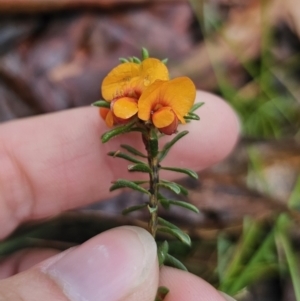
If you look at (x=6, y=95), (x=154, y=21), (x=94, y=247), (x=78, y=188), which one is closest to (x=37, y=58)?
(x=6, y=95)

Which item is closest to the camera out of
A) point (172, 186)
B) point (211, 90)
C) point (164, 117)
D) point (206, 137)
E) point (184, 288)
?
point (164, 117)

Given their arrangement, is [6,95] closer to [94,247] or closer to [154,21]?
[154,21]

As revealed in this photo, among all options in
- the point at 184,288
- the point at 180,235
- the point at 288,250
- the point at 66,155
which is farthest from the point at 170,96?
the point at 288,250

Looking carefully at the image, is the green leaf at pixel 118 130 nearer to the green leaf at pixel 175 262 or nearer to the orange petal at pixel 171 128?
the orange petal at pixel 171 128

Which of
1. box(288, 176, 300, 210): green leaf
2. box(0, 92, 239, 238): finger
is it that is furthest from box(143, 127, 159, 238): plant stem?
box(288, 176, 300, 210): green leaf

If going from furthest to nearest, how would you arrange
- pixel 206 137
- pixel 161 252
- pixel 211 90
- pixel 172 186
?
pixel 211 90
pixel 206 137
pixel 161 252
pixel 172 186

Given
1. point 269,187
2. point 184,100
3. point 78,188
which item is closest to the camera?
point 184,100

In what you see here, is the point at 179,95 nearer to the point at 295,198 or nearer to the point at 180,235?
the point at 180,235

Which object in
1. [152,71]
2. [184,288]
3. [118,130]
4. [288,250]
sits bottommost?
[288,250]
